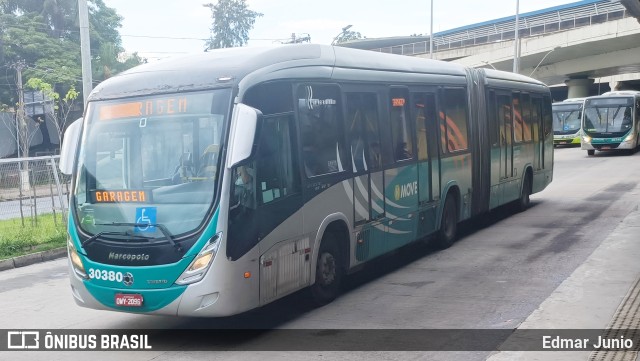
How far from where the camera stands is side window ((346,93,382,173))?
10.2 m

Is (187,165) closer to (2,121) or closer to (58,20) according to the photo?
(2,121)

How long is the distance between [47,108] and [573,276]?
3940cm

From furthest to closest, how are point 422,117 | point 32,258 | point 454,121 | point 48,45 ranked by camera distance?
point 48,45
point 32,258
point 454,121
point 422,117

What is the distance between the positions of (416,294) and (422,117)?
351 centimetres

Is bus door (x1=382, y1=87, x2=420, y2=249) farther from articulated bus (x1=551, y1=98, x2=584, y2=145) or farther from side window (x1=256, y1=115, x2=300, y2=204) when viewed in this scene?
articulated bus (x1=551, y1=98, x2=584, y2=145)

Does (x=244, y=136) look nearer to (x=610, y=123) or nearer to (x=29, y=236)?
(x=29, y=236)

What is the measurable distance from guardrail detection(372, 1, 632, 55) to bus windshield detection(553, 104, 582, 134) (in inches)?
814

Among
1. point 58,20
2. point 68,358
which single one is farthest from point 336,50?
point 58,20

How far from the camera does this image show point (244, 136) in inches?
301

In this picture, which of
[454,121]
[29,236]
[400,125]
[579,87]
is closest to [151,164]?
[400,125]

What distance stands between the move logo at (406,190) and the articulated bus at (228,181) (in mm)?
308

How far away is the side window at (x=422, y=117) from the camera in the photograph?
1230 centimetres

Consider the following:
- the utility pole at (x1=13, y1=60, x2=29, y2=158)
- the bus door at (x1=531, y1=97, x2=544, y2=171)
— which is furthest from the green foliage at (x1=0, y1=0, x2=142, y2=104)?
the bus door at (x1=531, y1=97, x2=544, y2=171)

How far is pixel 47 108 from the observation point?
44781 millimetres
